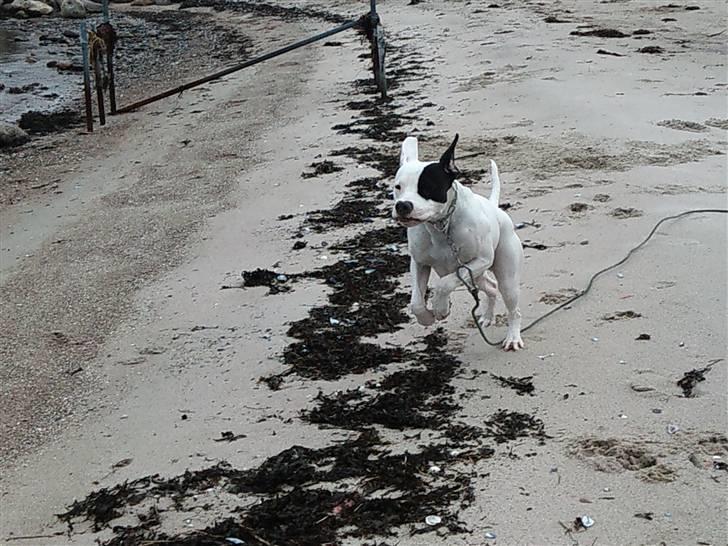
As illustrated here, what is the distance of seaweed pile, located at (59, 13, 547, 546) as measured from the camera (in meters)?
3.75

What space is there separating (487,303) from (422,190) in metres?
1.35

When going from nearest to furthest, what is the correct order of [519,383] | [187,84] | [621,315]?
[519,383]
[621,315]
[187,84]

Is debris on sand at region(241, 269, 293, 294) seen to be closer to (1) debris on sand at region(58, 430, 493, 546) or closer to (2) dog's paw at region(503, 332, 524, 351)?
(2) dog's paw at region(503, 332, 524, 351)

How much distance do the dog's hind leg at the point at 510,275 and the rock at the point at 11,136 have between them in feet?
31.3

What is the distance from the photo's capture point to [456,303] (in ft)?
19.7

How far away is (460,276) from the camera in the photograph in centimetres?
482

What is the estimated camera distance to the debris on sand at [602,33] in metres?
14.1

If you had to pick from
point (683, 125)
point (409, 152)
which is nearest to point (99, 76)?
point (683, 125)

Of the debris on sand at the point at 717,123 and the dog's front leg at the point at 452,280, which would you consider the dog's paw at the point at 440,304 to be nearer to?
the dog's front leg at the point at 452,280

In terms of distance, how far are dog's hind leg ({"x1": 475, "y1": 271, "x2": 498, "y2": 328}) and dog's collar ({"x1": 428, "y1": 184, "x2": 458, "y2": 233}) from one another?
2.44 feet

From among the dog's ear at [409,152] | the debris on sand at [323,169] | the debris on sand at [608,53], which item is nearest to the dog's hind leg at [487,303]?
the dog's ear at [409,152]

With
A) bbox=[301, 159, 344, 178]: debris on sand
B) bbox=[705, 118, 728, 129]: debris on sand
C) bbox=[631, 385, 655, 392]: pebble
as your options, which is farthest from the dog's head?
bbox=[705, 118, 728, 129]: debris on sand

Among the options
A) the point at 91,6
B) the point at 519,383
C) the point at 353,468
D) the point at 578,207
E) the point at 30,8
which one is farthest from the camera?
the point at 91,6

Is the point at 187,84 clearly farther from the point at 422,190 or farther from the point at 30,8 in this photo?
the point at 30,8
